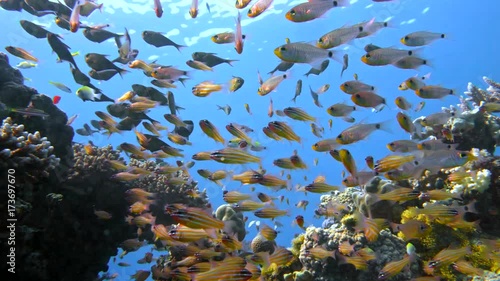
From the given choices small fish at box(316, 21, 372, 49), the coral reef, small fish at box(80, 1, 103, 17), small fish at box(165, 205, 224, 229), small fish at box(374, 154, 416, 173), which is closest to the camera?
small fish at box(165, 205, 224, 229)

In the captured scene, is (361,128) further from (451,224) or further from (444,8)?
(444,8)

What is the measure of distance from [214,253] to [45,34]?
576cm

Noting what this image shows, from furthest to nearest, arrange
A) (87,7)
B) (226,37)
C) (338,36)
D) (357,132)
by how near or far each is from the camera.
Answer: (87,7) < (226,37) < (357,132) < (338,36)

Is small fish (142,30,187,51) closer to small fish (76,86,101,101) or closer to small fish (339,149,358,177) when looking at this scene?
small fish (76,86,101,101)

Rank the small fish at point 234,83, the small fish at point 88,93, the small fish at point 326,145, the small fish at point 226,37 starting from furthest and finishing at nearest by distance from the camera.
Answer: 1. the small fish at point 88,93
2. the small fish at point 234,83
3. the small fish at point 226,37
4. the small fish at point 326,145

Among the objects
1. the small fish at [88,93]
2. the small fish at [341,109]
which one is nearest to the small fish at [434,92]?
the small fish at [341,109]

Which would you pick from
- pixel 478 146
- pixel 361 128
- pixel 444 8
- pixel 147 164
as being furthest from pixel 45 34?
pixel 444 8

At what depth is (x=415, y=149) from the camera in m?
5.60

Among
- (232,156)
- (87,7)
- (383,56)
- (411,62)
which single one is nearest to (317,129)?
(411,62)

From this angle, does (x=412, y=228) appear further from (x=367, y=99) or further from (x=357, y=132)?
(x=367, y=99)

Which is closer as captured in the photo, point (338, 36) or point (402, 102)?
point (338, 36)

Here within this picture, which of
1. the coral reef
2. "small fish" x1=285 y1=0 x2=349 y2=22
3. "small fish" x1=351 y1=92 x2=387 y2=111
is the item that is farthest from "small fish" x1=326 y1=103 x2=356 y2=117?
the coral reef

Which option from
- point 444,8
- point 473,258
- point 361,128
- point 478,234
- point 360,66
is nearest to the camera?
point 361,128

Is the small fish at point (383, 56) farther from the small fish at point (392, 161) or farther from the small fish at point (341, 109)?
the small fish at point (392, 161)
